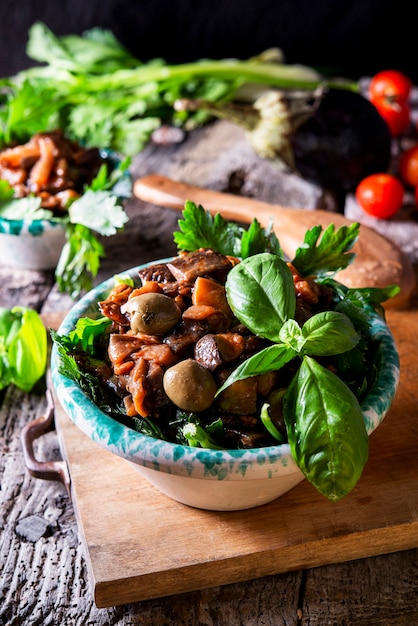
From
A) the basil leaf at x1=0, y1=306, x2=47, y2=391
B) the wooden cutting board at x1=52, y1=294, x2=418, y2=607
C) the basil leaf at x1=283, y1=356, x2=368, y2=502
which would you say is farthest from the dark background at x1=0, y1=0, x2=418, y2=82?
the basil leaf at x1=283, y1=356, x2=368, y2=502

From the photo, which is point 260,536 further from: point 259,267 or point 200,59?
point 200,59

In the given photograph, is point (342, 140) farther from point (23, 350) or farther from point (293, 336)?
point (293, 336)

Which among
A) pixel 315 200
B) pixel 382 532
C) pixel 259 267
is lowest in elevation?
pixel 315 200

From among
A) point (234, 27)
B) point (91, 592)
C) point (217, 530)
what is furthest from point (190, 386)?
point (234, 27)

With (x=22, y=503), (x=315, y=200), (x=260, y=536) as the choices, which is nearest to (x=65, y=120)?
(x=315, y=200)

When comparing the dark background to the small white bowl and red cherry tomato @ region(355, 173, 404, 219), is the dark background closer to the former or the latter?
red cherry tomato @ region(355, 173, 404, 219)

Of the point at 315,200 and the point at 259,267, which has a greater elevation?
the point at 259,267
